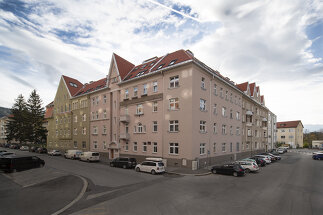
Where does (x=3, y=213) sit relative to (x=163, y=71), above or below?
below

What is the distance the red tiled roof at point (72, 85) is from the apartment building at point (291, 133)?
10089cm

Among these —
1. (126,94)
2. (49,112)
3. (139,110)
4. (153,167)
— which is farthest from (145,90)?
(49,112)

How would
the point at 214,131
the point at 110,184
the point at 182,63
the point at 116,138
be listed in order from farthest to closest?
the point at 116,138, the point at 214,131, the point at 182,63, the point at 110,184

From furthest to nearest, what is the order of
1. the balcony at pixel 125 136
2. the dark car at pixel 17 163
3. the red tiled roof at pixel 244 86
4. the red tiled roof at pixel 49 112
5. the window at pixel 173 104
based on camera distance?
the red tiled roof at pixel 49 112, the red tiled roof at pixel 244 86, the balcony at pixel 125 136, the window at pixel 173 104, the dark car at pixel 17 163

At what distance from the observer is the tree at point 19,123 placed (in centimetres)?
5128

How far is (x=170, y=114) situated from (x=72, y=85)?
119ft

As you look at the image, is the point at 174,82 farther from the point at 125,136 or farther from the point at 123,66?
the point at 123,66

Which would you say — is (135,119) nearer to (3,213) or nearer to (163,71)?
(163,71)

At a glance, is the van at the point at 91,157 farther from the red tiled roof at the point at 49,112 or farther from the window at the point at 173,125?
the red tiled roof at the point at 49,112

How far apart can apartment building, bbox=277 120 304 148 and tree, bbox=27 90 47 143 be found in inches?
4321

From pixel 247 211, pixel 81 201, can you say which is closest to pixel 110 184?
pixel 81 201

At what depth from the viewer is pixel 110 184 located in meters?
15.1

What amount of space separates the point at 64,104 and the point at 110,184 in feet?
129

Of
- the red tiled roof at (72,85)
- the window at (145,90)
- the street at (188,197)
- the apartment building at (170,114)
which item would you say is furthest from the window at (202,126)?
the red tiled roof at (72,85)
